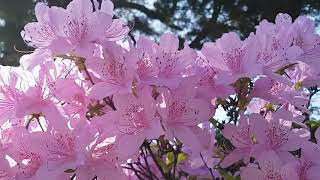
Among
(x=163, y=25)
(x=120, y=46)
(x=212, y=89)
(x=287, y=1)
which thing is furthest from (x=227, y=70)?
(x=163, y=25)

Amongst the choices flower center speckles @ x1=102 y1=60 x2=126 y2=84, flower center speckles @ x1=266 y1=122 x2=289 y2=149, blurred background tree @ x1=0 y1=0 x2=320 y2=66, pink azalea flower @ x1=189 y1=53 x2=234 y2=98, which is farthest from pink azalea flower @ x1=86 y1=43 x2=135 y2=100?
blurred background tree @ x1=0 y1=0 x2=320 y2=66

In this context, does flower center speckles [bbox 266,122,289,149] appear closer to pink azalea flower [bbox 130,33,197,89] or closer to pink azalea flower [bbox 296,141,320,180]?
pink azalea flower [bbox 296,141,320,180]

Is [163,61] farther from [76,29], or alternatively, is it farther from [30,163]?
[30,163]

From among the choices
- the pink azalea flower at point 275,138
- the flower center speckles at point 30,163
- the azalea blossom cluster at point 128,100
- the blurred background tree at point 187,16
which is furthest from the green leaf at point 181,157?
the blurred background tree at point 187,16

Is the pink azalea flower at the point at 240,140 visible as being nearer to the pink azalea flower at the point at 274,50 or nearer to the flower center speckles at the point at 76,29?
the pink azalea flower at the point at 274,50

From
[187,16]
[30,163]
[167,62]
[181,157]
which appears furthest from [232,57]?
[187,16]

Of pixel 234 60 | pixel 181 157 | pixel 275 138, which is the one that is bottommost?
pixel 181 157

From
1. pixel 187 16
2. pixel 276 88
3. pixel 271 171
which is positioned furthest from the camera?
pixel 187 16
